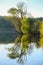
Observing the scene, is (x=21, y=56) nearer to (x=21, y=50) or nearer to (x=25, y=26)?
(x=21, y=50)

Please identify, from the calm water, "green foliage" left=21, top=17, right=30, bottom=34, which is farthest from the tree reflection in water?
"green foliage" left=21, top=17, right=30, bottom=34

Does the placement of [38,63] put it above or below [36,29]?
above

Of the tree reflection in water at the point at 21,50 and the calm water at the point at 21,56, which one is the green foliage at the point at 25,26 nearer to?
the tree reflection in water at the point at 21,50

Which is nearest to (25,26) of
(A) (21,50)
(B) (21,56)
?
(A) (21,50)

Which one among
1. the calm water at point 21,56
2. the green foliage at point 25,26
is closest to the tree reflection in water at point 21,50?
the calm water at point 21,56

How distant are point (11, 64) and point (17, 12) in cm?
2481

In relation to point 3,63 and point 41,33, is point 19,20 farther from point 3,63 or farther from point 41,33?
point 3,63

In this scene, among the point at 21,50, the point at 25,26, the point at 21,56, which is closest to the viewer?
the point at 21,56

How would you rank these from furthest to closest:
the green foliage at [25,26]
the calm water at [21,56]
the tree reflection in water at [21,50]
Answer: the green foliage at [25,26] → the tree reflection in water at [21,50] → the calm water at [21,56]

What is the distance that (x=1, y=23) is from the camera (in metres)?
58.8

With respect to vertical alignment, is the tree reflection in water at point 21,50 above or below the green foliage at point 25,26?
above

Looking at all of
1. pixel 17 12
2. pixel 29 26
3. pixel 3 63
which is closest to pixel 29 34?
pixel 29 26

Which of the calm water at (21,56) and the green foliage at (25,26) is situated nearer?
the calm water at (21,56)

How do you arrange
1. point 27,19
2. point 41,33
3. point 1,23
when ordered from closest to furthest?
point 41,33
point 27,19
point 1,23
